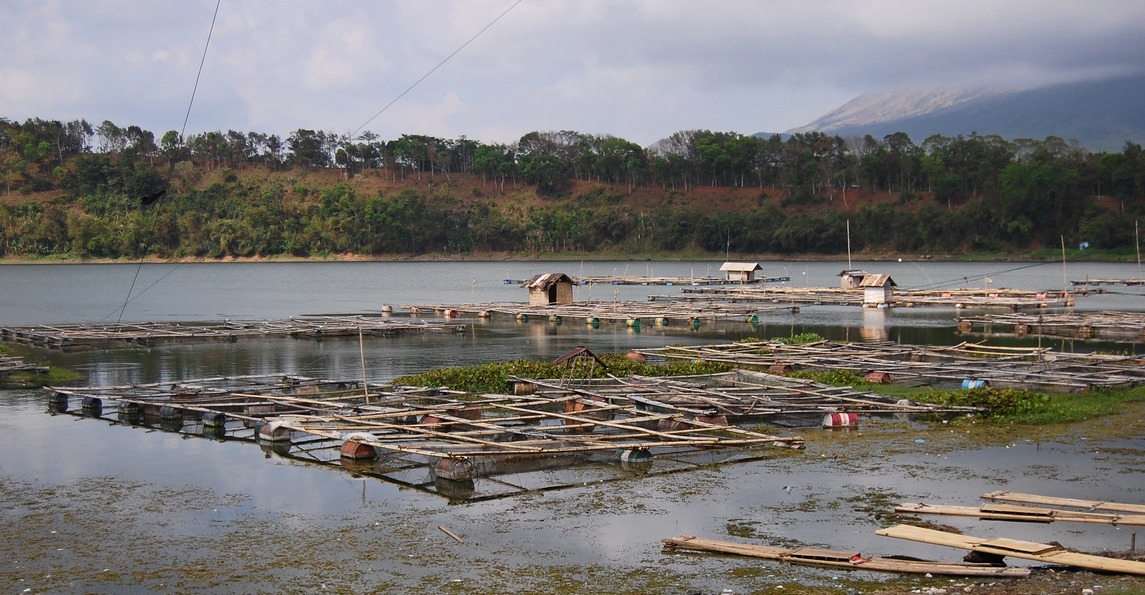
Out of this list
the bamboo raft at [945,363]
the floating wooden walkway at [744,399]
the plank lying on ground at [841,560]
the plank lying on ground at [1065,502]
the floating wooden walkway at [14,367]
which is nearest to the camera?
the plank lying on ground at [841,560]

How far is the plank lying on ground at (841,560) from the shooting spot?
36.1 feet

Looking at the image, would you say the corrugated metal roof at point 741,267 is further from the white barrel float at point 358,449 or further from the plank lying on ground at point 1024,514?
the plank lying on ground at point 1024,514

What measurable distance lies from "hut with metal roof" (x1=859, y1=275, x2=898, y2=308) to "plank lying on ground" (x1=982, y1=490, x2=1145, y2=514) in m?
48.5

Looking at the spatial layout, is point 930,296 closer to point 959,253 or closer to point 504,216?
point 959,253

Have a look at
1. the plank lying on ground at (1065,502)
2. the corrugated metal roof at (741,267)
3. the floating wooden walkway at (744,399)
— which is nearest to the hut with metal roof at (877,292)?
the corrugated metal roof at (741,267)

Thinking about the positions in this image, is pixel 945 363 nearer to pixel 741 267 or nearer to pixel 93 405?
pixel 93 405

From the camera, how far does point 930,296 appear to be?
64.3 meters

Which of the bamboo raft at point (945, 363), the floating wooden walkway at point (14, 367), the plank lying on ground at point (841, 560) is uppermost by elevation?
the floating wooden walkway at point (14, 367)

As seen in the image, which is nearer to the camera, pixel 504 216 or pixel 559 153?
pixel 504 216

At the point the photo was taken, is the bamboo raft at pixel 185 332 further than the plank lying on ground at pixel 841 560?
Yes

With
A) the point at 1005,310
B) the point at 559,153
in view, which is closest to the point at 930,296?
the point at 1005,310

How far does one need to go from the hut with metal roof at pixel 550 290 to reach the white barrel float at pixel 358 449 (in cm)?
4119

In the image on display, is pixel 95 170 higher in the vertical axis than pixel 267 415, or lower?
higher

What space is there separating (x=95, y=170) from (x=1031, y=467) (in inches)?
5764
